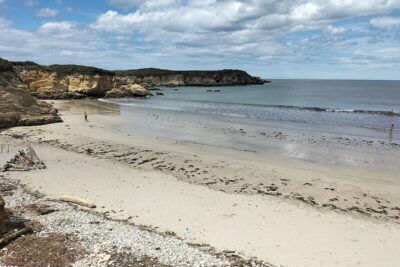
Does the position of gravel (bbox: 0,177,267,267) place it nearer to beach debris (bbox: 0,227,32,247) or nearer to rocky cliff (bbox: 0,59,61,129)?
beach debris (bbox: 0,227,32,247)

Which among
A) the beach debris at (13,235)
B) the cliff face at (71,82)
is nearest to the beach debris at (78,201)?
the beach debris at (13,235)

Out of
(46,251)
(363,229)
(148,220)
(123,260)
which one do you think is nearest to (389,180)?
(363,229)

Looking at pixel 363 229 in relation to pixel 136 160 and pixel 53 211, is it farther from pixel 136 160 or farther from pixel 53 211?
pixel 136 160

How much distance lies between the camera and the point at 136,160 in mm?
16406

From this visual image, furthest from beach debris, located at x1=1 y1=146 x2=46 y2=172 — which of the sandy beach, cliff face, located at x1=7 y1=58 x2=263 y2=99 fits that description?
cliff face, located at x1=7 y1=58 x2=263 y2=99

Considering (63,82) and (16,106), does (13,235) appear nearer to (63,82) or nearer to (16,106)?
(16,106)

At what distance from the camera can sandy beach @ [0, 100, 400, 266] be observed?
27.8 ft

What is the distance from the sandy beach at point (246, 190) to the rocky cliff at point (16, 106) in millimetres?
2747

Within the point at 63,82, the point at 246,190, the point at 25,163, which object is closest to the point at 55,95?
the point at 63,82

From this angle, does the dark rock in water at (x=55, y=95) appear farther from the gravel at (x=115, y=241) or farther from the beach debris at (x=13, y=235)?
the beach debris at (x=13, y=235)

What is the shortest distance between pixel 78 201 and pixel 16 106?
673 inches

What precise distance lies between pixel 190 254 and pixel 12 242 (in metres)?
3.53

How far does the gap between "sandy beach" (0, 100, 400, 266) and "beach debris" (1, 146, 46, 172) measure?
472mm

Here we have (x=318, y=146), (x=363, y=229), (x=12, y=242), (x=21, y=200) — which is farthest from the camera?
(x=318, y=146)
